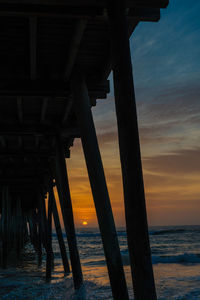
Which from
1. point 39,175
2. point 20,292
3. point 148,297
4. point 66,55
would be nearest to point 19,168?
point 39,175

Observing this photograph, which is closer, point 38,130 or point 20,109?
point 20,109

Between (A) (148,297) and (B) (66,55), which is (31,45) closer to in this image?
(B) (66,55)

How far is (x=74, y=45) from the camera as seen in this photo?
4.98 metres

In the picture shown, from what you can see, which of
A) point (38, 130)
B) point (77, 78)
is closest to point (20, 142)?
point (38, 130)

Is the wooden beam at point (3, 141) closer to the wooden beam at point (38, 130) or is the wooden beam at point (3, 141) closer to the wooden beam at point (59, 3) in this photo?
the wooden beam at point (38, 130)

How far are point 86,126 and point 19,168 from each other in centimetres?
905

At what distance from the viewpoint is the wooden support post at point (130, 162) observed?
10.0 feet

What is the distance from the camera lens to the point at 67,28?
15.8 feet

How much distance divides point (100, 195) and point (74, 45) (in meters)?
2.26

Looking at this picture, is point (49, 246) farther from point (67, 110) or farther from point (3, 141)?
point (67, 110)

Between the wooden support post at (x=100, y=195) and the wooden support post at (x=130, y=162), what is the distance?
1.45m

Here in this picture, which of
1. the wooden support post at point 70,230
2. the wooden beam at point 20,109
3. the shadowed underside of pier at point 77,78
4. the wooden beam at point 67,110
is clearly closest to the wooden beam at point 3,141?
the shadowed underside of pier at point 77,78

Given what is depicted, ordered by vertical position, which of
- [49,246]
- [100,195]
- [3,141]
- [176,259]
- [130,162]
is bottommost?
[176,259]

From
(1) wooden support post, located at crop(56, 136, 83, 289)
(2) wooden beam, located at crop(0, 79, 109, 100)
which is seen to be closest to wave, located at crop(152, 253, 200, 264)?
(1) wooden support post, located at crop(56, 136, 83, 289)
